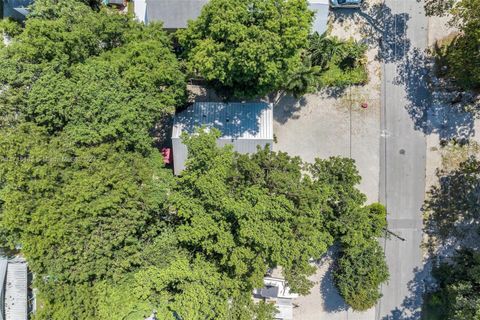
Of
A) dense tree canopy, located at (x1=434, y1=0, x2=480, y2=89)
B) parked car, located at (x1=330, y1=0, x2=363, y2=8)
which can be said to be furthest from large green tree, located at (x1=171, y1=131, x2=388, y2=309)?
parked car, located at (x1=330, y1=0, x2=363, y2=8)

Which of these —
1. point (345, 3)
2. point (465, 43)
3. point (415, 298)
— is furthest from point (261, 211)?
point (345, 3)

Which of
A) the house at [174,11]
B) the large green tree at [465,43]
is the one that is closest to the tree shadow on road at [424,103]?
the large green tree at [465,43]

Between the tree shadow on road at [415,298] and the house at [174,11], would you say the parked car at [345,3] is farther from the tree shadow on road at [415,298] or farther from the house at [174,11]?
the tree shadow on road at [415,298]

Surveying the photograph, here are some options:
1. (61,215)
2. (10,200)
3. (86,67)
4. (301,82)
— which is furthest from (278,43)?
(10,200)

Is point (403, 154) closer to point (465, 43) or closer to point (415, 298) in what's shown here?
point (465, 43)

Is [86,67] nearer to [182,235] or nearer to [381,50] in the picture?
[182,235]

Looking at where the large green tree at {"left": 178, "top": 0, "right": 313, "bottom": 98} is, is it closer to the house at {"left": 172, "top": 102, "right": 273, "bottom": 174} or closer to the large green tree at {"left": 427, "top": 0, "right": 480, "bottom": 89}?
the house at {"left": 172, "top": 102, "right": 273, "bottom": 174}

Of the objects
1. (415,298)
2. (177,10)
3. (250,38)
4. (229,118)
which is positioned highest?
(177,10)
